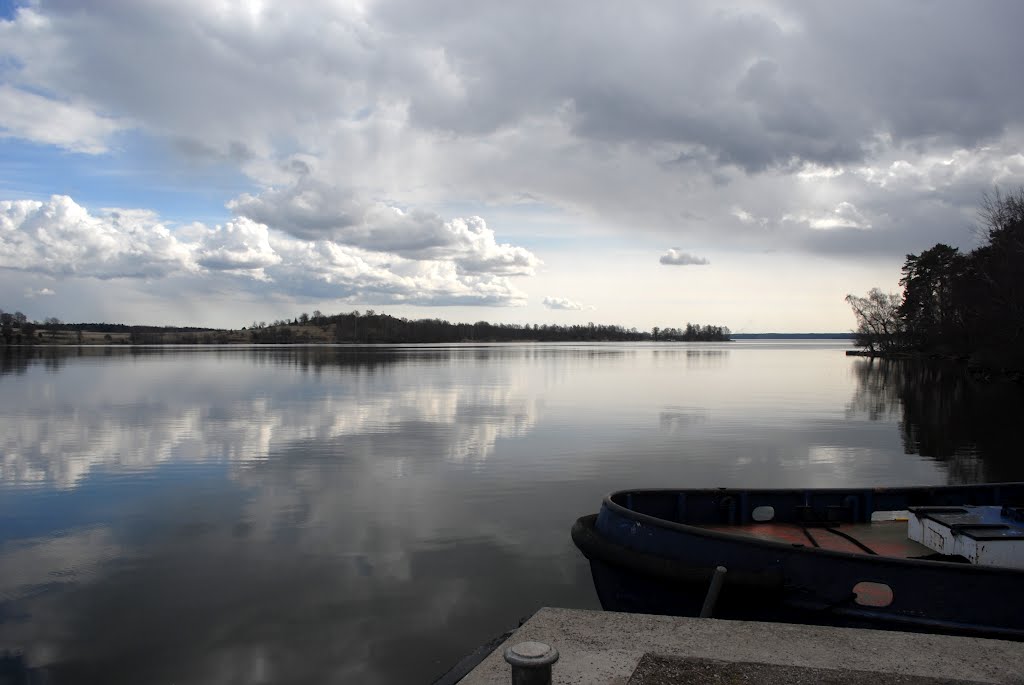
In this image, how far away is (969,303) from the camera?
60.7m

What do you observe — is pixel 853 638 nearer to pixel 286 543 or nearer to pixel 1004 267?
pixel 286 543

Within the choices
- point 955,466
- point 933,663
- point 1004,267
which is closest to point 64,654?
point 933,663

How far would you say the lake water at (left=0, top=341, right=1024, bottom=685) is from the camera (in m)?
8.31

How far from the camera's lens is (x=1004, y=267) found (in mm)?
50156

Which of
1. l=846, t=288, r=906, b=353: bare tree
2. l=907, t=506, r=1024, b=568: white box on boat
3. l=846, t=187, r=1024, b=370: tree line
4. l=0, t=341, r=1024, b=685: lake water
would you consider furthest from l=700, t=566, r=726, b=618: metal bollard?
l=846, t=288, r=906, b=353: bare tree

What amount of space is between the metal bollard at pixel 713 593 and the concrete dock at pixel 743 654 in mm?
675

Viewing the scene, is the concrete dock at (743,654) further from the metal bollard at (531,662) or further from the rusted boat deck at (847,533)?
the rusted boat deck at (847,533)

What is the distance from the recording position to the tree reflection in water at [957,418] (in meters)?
20.7

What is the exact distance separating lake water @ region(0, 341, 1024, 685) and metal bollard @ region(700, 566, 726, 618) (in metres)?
2.69

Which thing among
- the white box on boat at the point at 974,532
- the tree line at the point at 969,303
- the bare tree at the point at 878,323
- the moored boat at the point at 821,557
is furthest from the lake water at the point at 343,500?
the bare tree at the point at 878,323

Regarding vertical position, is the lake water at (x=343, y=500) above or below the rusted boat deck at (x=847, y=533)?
below

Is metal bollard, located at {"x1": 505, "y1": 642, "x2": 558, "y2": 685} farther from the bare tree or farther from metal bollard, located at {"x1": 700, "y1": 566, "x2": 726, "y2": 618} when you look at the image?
the bare tree

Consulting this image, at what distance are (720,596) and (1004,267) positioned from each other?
2142 inches

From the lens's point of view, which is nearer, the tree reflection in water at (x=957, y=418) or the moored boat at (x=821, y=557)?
the moored boat at (x=821, y=557)
